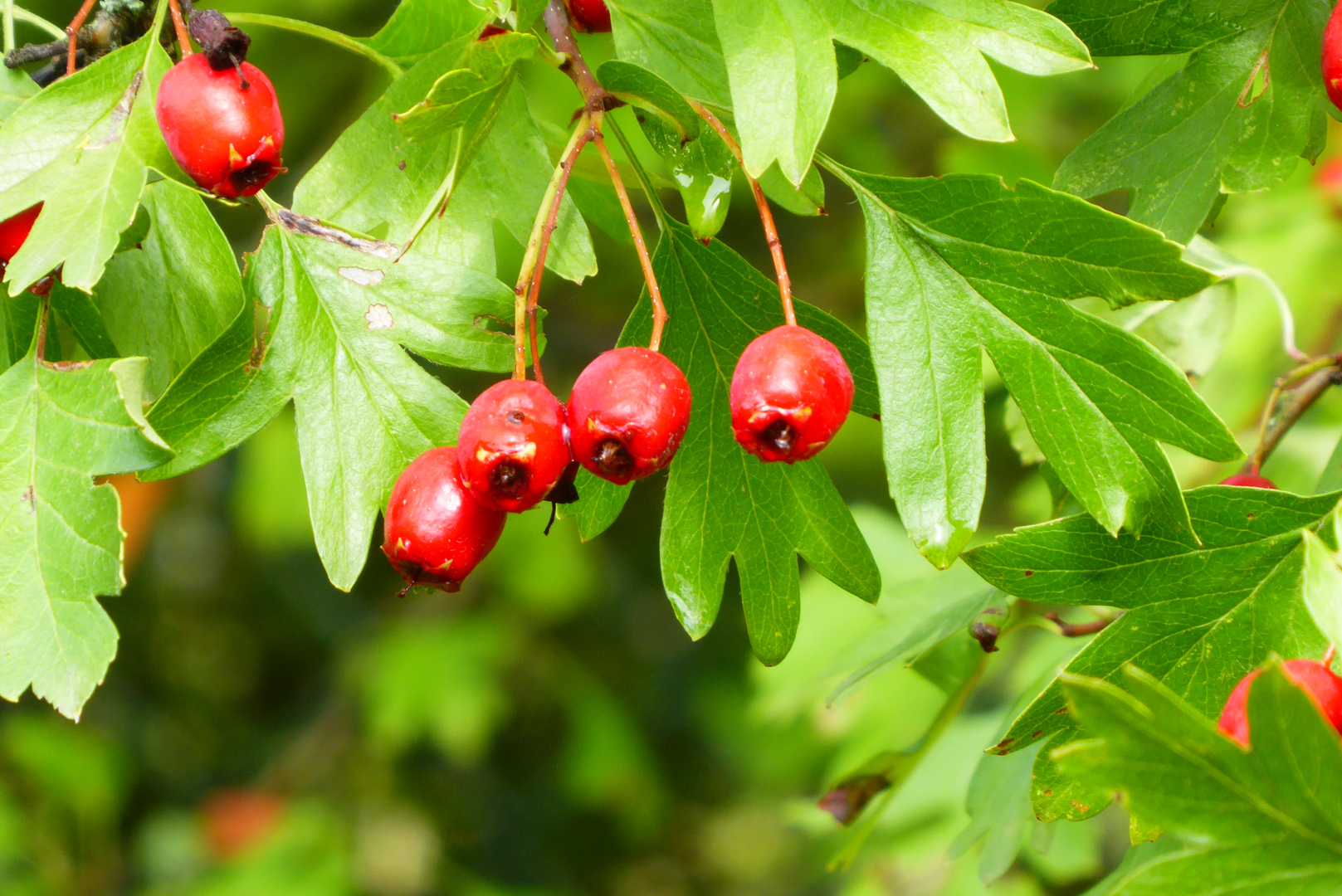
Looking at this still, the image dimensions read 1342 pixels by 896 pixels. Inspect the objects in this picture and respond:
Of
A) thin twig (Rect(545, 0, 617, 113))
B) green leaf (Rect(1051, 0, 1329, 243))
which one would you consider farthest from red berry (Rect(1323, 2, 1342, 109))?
thin twig (Rect(545, 0, 617, 113))

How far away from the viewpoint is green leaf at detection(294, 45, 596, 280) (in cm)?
93

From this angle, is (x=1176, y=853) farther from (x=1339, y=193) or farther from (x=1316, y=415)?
(x=1339, y=193)

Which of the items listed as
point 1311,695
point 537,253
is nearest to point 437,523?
point 537,253

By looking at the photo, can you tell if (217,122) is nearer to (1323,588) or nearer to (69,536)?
(69,536)

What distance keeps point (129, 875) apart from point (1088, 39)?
4091 millimetres

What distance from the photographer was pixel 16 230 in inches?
33.2

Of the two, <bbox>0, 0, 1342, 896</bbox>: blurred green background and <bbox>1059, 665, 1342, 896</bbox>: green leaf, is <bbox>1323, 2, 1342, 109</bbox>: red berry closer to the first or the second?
<bbox>1059, 665, 1342, 896</bbox>: green leaf

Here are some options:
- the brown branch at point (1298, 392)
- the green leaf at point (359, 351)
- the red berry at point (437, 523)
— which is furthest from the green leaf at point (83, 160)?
the brown branch at point (1298, 392)

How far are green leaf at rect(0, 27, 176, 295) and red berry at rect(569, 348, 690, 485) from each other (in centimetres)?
36

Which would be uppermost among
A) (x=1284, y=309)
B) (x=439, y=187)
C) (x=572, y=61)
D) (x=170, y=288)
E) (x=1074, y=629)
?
(x=572, y=61)

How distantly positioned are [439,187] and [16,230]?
0.32m

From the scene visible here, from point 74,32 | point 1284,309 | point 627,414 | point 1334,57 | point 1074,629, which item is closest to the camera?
point 627,414

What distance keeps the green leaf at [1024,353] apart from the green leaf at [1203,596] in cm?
4

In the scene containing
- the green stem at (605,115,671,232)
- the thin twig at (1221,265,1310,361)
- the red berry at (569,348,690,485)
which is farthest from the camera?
the thin twig at (1221,265,1310,361)
